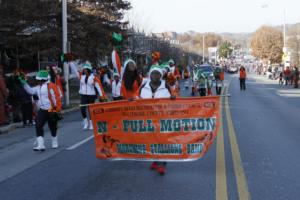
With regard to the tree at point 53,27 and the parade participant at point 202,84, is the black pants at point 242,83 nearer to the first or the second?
the tree at point 53,27

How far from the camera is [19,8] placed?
2917cm

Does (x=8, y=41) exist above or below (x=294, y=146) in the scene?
above

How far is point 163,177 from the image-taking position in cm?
809

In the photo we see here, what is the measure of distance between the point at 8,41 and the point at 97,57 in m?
5.40

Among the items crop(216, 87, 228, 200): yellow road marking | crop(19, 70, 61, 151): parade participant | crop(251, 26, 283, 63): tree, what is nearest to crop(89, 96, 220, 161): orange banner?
crop(216, 87, 228, 200): yellow road marking

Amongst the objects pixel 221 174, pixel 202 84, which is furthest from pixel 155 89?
pixel 202 84

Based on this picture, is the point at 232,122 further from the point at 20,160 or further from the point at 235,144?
the point at 20,160

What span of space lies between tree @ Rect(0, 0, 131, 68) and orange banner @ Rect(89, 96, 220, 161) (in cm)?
2097

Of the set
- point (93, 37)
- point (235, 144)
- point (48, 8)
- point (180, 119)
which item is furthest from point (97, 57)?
point (180, 119)

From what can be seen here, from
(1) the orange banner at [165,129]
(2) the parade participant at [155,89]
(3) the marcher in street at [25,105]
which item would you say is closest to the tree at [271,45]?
(3) the marcher in street at [25,105]

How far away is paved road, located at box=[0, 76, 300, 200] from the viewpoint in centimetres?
716

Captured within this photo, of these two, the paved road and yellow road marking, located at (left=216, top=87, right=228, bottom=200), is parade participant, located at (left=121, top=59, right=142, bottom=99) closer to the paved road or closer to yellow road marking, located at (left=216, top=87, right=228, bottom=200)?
the paved road

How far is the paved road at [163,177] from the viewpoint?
7160mm

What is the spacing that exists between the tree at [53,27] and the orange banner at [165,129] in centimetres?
2097
